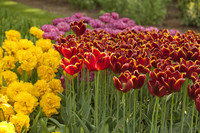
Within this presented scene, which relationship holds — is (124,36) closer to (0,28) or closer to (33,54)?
(33,54)

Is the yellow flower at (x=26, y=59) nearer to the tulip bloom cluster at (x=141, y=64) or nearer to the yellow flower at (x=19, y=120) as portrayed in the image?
the tulip bloom cluster at (x=141, y=64)

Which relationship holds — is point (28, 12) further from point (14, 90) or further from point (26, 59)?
point (14, 90)

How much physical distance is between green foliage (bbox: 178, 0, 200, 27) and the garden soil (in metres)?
0.19

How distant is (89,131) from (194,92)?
0.99 m

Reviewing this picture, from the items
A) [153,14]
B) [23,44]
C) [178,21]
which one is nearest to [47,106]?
[23,44]

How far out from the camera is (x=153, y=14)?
30.8 feet

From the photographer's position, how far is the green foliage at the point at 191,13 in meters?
8.68

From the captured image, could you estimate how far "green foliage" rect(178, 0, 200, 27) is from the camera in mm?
8680

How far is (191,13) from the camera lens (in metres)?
8.82

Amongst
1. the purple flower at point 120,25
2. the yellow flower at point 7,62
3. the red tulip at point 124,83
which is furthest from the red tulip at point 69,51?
the purple flower at point 120,25

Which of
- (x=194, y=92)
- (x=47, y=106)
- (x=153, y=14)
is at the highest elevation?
(x=153, y=14)

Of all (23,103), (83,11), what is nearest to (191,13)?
(83,11)

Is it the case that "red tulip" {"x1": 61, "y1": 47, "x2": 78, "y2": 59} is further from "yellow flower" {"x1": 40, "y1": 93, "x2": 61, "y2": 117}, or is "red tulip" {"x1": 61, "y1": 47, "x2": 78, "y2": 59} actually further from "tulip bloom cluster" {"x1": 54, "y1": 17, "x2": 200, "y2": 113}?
"yellow flower" {"x1": 40, "y1": 93, "x2": 61, "y2": 117}

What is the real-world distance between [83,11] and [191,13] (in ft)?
14.2
